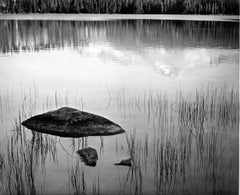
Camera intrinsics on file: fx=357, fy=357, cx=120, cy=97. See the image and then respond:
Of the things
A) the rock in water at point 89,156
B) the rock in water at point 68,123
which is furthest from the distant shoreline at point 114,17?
the rock in water at point 89,156

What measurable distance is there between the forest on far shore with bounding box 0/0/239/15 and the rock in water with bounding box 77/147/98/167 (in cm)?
96

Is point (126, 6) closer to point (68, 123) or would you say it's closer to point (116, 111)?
point (116, 111)

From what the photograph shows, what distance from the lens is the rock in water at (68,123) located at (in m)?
2.10

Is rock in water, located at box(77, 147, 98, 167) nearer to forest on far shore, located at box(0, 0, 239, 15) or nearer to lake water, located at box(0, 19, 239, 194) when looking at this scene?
lake water, located at box(0, 19, 239, 194)

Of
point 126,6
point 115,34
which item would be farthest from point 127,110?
point 126,6

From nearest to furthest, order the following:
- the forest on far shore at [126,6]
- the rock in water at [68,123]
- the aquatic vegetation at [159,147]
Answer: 1. the aquatic vegetation at [159,147]
2. the rock in water at [68,123]
3. the forest on far shore at [126,6]

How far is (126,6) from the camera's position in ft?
8.04

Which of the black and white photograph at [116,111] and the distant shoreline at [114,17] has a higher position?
the distant shoreline at [114,17]

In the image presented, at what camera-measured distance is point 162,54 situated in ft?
7.57

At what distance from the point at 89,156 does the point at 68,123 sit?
0.77 feet

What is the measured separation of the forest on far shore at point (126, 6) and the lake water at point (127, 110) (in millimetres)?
120

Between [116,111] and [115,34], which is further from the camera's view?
[115,34]

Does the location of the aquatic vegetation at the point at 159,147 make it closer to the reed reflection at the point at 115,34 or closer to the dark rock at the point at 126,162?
the dark rock at the point at 126,162

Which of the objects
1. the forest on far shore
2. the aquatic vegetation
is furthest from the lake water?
the forest on far shore
